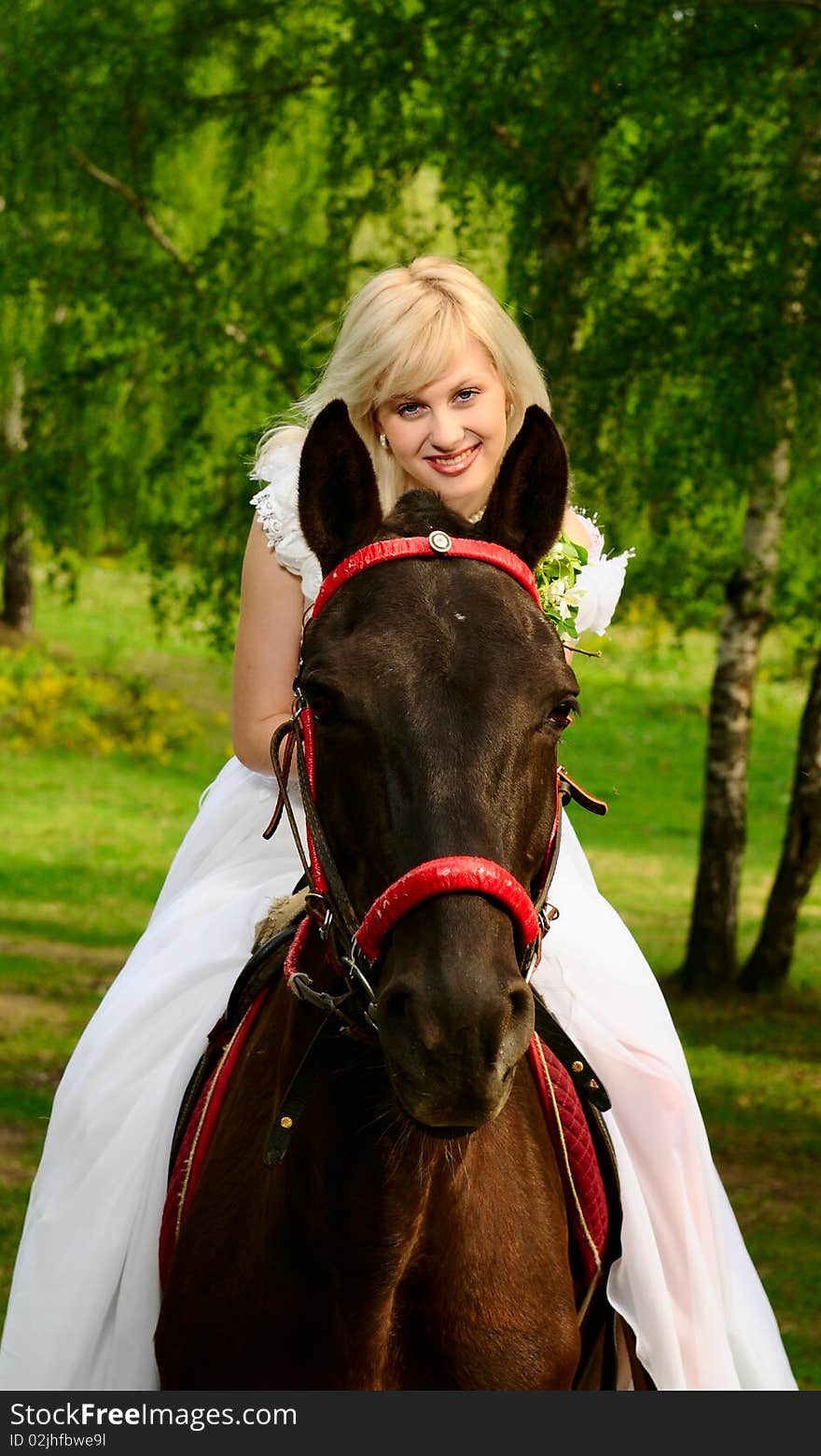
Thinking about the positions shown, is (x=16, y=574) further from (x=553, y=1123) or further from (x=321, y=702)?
(x=321, y=702)

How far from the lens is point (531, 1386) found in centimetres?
320

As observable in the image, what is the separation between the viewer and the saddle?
3.65m

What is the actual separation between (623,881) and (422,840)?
17.2m

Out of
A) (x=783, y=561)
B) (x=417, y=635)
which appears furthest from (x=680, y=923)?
(x=417, y=635)

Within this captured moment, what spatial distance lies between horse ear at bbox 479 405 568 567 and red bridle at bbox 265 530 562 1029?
88 mm

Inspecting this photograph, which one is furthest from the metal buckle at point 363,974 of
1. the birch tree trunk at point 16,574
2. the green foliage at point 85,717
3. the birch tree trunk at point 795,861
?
the birch tree trunk at point 16,574

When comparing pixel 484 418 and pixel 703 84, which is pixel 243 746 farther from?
pixel 703 84

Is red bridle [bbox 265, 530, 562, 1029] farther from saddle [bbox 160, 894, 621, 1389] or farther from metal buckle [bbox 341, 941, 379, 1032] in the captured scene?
saddle [bbox 160, 894, 621, 1389]

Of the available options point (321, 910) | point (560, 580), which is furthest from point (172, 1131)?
point (560, 580)

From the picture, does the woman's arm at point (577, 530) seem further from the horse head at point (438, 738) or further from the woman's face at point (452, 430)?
the horse head at point (438, 738)

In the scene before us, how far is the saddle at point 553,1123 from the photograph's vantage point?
3646mm

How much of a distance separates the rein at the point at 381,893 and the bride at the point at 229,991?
825 millimetres

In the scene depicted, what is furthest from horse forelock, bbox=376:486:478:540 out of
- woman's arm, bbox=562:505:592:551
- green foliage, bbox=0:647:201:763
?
green foliage, bbox=0:647:201:763

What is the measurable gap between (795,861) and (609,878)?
572 cm
